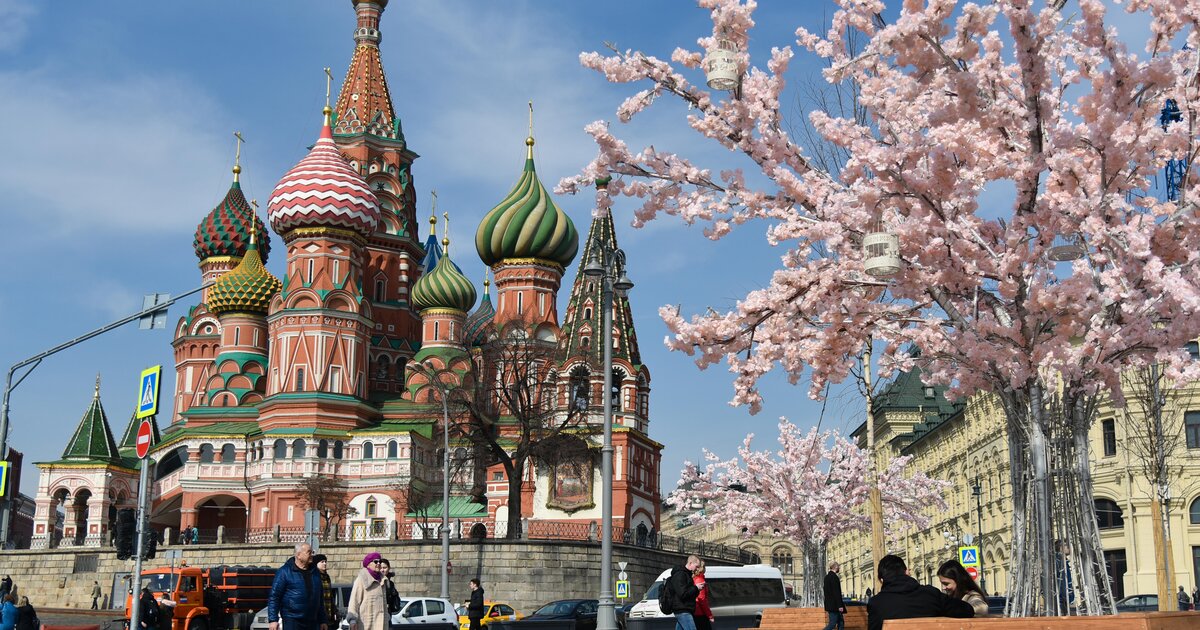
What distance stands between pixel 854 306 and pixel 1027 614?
3504 mm

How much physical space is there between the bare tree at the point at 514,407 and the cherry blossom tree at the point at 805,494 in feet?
21.0

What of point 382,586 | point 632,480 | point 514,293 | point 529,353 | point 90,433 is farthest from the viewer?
point 90,433

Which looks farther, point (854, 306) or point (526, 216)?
point (526, 216)

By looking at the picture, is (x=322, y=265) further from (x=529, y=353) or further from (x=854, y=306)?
(x=854, y=306)

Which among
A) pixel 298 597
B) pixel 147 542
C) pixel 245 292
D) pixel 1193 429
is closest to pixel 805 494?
pixel 1193 429

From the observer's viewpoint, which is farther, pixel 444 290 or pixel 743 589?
pixel 444 290

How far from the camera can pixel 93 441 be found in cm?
7588

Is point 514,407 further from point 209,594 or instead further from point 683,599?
point 683,599

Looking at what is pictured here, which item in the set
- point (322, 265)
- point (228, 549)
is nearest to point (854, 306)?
point (228, 549)

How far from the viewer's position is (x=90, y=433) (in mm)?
75938

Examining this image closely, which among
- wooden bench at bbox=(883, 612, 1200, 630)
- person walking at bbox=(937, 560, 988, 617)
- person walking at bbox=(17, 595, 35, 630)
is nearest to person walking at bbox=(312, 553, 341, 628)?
wooden bench at bbox=(883, 612, 1200, 630)

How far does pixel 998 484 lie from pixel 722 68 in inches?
2102

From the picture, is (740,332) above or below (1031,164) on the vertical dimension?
below

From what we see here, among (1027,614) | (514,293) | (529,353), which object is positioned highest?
(514,293)
